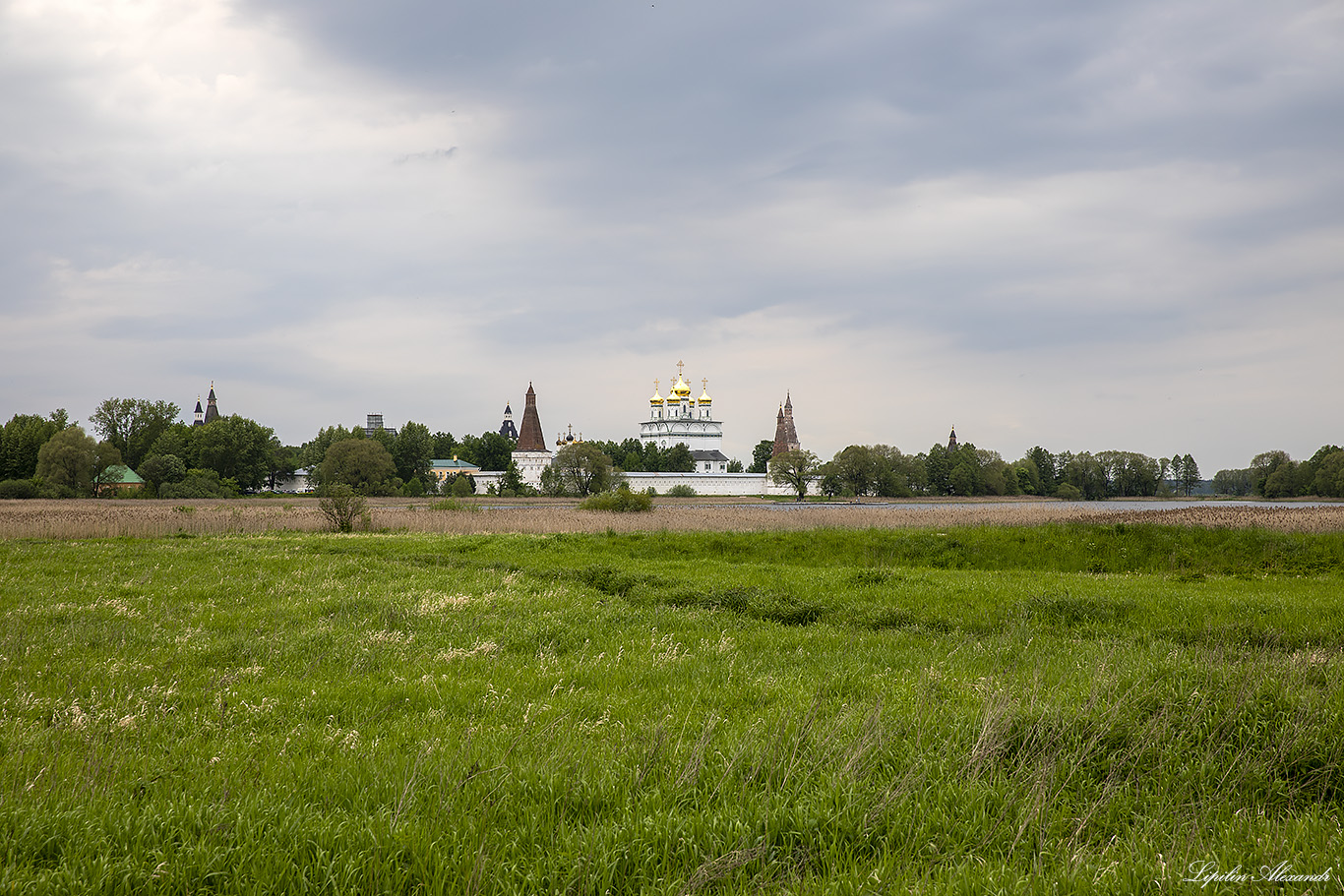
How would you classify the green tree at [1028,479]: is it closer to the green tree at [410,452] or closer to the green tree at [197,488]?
the green tree at [410,452]

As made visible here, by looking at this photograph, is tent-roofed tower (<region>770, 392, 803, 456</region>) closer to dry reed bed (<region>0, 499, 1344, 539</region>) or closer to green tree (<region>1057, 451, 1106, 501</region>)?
green tree (<region>1057, 451, 1106, 501</region>)

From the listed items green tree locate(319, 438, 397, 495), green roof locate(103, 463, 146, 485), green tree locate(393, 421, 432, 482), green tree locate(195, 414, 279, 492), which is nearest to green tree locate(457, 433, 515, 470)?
green tree locate(393, 421, 432, 482)

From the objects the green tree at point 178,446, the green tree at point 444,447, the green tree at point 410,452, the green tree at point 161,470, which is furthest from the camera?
the green tree at point 444,447

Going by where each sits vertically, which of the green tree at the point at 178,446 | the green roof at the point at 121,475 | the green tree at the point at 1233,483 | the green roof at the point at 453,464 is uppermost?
the green tree at the point at 178,446

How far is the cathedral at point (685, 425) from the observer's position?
163 meters

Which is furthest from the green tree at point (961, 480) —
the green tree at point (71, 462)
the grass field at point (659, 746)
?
the grass field at point (659, 746)

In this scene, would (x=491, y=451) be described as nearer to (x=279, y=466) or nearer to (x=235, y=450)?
(x=279, y=466)

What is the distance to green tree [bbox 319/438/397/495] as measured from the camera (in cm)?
9300

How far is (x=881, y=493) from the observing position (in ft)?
381

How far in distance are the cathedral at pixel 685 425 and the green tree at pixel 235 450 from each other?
72.9 meters

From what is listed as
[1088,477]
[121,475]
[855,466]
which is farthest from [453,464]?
[1088,477]

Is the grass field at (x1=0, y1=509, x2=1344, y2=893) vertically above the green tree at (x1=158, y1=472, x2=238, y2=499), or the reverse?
the green tree at (x1=158, y1=472, x2=238, y2=499)

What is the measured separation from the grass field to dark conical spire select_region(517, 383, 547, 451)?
438 ft

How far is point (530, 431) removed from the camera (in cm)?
14675
